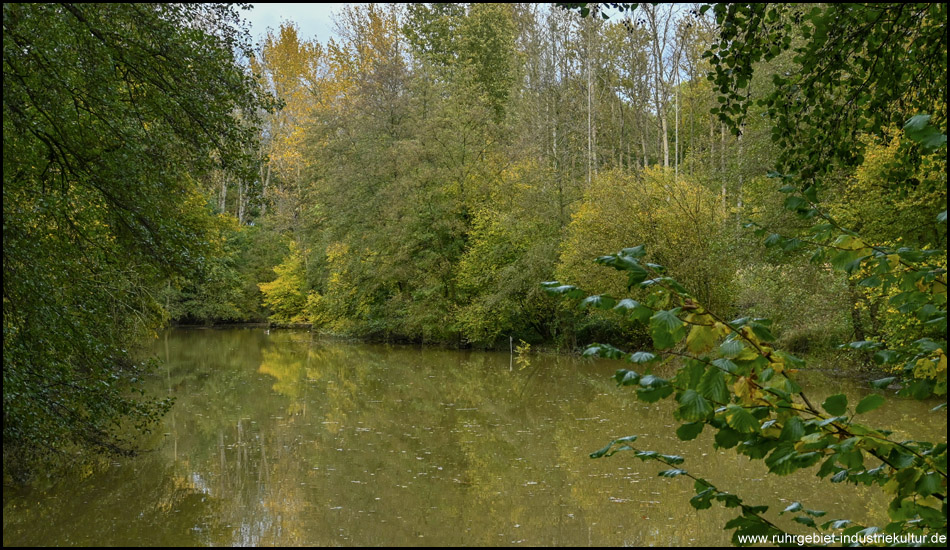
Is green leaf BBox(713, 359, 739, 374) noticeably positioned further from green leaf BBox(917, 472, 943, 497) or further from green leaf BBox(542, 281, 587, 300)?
green leaf BBox(917, 472, 943, 497)

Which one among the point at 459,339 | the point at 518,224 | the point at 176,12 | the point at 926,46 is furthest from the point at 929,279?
the point at 459,339

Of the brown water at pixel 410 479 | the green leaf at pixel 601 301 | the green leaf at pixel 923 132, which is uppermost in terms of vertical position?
the green leaf at pixel 923 132

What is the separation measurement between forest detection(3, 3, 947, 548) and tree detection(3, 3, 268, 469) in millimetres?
32

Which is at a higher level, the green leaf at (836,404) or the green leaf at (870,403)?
the green leaf at (870,403)

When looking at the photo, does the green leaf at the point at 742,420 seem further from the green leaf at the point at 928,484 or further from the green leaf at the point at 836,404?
the green leaf at the point at 928,484

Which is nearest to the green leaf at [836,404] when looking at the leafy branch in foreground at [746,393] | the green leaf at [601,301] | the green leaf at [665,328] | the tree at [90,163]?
the leafy branch in foreground at [746,393]

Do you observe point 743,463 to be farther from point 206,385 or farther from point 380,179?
point 380,179

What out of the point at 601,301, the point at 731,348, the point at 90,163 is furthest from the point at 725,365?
the point at 90,163

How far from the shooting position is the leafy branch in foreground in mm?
1836

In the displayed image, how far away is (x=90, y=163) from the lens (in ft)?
20.6

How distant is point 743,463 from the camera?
845 cm

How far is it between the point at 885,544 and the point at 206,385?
14670mm

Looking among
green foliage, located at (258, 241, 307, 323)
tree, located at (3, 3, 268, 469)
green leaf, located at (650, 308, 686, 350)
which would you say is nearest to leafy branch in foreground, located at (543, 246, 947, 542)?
green leaf, located at (650, 308, 686, 350)

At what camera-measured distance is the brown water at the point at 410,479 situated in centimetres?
627
